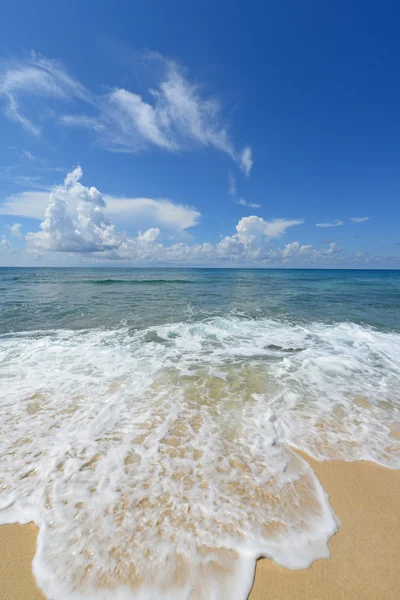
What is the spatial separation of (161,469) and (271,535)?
4.94ft

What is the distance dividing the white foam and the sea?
16mm

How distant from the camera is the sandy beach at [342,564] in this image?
217cm

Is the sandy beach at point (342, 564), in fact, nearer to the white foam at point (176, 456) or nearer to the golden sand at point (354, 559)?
the golden sand at point (354, 559)

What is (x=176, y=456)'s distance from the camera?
3.60 metres

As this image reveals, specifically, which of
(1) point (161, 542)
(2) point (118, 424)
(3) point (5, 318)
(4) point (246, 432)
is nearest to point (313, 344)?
(4) point (246, 432)

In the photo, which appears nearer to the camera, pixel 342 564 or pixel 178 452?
pixel 342 564

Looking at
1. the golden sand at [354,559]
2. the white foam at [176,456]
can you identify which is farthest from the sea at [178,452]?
the golden sand at [354,559]

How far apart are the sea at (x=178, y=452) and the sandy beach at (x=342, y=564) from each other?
0.11 metres

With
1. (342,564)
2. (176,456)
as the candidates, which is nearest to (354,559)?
(342,564)

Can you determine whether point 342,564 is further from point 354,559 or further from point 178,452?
point 178,452

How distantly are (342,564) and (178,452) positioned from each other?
2164mm

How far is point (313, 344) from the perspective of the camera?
9.16 meters

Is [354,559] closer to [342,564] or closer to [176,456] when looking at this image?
[342,564]

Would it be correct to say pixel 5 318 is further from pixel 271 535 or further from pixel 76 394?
pixel 271 535
